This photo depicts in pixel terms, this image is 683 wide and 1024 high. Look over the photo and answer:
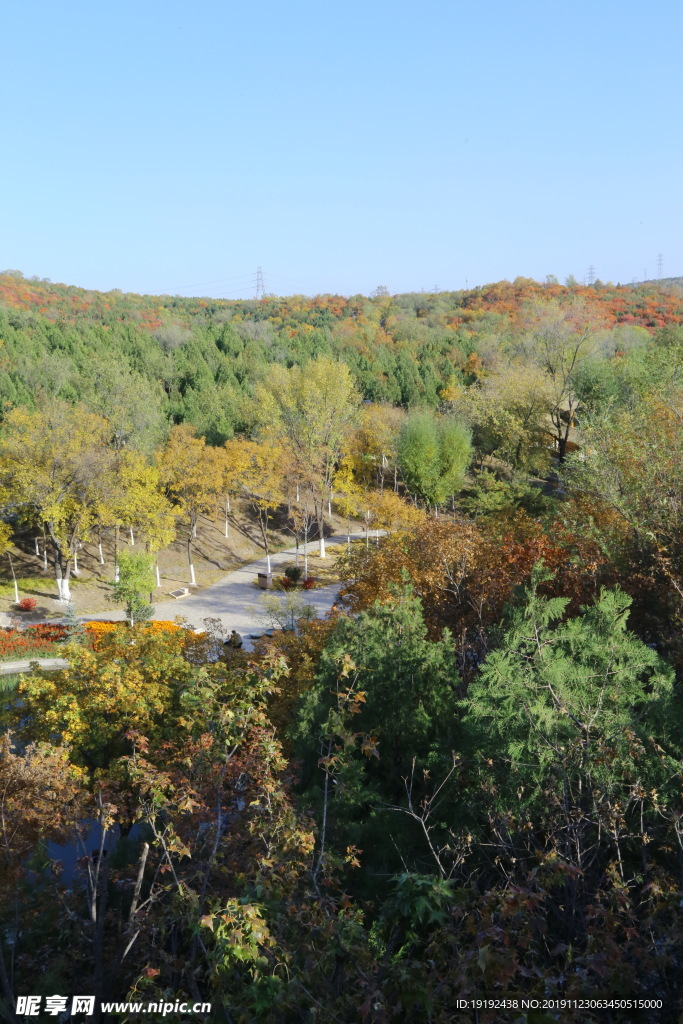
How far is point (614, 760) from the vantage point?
6996mm

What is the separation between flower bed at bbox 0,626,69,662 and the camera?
69.9ft

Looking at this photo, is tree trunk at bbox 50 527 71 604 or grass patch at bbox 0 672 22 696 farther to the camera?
tree trunk at bbox 50 527 71 604

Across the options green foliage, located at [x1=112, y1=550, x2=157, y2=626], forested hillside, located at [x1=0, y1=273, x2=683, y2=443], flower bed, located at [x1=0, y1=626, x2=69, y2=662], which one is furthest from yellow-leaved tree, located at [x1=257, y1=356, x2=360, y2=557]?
flower bed, located at [x1=0, y1=626, x2=69, y2=662]

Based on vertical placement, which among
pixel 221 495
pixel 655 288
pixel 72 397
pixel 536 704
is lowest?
pixel 221 495

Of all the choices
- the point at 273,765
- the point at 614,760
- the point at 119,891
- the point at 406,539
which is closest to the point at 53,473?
the point at 406,539

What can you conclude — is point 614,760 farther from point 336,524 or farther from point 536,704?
point 336,524

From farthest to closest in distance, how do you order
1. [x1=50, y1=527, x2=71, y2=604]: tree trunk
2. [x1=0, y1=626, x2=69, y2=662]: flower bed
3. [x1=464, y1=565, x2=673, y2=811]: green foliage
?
[x1=50, y1=527, x2=71, y2=604]: tree trunk
[x1=0, y1=626, x2=69, y2=662]: flower bed
[x1=464, y1=565, x2=673, y2=811]: green foliage

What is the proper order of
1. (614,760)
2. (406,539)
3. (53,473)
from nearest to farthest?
(614,760), (406,539), (53,473)

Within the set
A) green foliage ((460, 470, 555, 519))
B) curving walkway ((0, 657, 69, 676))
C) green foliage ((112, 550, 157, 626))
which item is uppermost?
green foliage ((460, 470, 555, 519))

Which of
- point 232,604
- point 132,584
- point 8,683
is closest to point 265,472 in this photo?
point 232,604

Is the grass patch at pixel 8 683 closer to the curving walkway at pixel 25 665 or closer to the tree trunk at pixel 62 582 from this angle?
the curving walkway at pixel 25 665

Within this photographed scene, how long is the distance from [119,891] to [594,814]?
6960 mm

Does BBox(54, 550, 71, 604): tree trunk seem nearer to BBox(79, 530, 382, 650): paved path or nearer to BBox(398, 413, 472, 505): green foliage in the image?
BBox(79, 530, 382, 650): paved path

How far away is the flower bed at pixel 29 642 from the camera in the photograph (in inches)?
839
